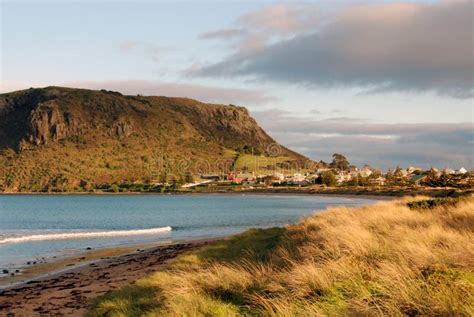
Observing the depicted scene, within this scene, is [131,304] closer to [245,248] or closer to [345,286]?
[345,286]

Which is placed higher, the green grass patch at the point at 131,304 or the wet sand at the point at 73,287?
the green grass patch at the point at 131,304

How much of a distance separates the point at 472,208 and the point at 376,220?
11.7 feet

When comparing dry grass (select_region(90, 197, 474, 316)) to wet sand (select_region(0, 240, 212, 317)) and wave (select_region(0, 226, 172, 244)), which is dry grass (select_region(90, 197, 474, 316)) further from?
wave (select_region(0, 226, 172, 244))

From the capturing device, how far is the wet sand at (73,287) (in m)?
14.9

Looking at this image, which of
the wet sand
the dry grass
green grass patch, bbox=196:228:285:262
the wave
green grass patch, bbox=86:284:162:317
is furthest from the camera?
the wave

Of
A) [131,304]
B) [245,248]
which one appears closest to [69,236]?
[245,248]

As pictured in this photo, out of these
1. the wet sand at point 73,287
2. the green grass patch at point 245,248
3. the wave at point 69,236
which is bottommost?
the wave at point 69,236

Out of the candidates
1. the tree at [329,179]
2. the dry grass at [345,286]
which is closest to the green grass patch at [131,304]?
the dry grass at [345,286]

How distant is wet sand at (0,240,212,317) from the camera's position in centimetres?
1491

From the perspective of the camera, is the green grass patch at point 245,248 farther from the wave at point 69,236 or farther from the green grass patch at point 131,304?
the wave at point 69,236

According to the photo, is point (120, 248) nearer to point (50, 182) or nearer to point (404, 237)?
point (404, 237)

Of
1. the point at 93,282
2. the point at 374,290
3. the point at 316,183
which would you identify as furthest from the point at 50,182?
the point at 374,290

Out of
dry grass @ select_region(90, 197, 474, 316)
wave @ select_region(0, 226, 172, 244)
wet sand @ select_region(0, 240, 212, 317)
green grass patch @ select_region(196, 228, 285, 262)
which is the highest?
dry grass @ select_region(90, 197, 474, 316)

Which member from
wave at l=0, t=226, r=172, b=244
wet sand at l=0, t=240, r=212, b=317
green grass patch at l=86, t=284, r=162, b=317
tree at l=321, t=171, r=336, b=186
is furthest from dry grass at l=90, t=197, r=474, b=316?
tree at l=321, t=171, r=336, b=186
